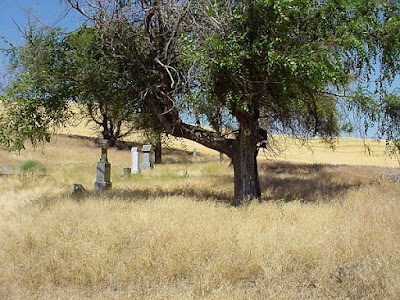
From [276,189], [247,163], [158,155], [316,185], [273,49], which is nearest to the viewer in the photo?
[273,49]

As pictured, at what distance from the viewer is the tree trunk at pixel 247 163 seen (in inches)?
439

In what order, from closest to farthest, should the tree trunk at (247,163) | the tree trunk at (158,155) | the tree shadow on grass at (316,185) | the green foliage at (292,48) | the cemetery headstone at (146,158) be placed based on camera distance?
the green foliage at (292,48), the tree trunk at (247,163), the tree shadow on grass at (316,185), the cemetery headstone at (146,158), the tree trunk at (158,155)

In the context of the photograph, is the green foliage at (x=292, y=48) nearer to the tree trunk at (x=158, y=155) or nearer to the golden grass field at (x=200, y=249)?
the golden grass field at (x=200, y=249)

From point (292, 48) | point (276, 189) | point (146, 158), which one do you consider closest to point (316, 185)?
point (276, 189)

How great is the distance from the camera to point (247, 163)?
37.0 ft

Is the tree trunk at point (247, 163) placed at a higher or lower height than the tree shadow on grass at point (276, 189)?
higher

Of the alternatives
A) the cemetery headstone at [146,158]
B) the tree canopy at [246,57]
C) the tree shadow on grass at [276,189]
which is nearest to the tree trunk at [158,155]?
the cemetery headstone at [146,158]

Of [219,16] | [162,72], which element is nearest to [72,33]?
[162,72]

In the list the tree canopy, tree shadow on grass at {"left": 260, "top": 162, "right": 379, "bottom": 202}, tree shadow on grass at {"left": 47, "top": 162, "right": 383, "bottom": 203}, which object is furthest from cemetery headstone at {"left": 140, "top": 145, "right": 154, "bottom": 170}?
the tree canopy

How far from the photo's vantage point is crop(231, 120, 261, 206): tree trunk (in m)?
11.2

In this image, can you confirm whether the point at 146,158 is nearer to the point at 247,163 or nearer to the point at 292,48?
the point at 247,163

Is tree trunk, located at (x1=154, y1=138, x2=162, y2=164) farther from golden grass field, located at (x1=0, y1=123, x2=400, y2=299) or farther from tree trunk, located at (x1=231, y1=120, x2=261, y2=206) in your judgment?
golden grass field, located at (x1=0, y1=123, x2=400, y2=299)

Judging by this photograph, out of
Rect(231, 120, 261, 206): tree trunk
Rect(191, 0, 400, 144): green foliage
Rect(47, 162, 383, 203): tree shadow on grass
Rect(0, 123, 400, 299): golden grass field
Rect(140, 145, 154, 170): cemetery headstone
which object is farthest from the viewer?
Rect(140, 145, 154, 170): cemetery headstone

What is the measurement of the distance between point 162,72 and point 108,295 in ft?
21.4
